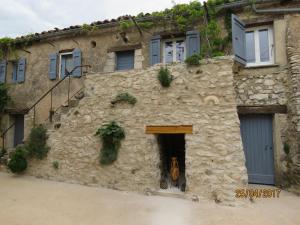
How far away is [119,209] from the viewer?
4.80 metres

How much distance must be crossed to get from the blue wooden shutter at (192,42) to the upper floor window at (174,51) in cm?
42

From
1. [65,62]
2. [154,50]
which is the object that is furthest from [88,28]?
[154,50]

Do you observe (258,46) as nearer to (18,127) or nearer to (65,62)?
(65,62)

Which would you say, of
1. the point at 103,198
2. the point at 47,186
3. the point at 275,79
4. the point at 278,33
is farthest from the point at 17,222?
the point at 278,33

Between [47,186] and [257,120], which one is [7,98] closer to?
[47,186]

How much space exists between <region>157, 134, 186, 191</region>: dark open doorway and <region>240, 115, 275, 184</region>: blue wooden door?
6.80 feet

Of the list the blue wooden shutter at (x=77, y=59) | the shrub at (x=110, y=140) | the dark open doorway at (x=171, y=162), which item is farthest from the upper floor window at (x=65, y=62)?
the dark open doorway at (x=171, y=162)

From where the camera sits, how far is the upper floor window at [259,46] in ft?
24.2

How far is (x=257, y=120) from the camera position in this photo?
7.27 meters

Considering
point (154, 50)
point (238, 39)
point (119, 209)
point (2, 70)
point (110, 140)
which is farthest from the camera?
point (2, 70)

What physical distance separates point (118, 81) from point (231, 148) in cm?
353

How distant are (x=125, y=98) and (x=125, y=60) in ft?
11.0

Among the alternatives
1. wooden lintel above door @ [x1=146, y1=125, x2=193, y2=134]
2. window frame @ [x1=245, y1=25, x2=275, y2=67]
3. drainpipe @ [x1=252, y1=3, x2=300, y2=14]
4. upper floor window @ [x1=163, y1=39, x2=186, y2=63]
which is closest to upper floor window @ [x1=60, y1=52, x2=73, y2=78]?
upper floor window @ [x1=163, y1=39, x2=186, y2=63]

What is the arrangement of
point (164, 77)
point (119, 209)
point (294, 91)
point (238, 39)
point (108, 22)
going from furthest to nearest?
point (108, 22)
point (238, 39)
point (294, 91)
point (164, 77)
point (119, 209)
